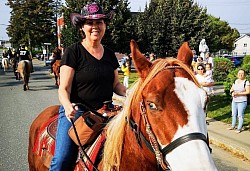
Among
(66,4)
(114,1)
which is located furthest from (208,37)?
(66,4)

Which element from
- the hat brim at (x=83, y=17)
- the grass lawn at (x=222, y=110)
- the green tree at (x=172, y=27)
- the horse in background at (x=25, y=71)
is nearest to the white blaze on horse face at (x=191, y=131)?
the hat brim at (x=83, y=17)

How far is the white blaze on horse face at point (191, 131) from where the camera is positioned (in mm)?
1493

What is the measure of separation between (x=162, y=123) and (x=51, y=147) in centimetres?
180

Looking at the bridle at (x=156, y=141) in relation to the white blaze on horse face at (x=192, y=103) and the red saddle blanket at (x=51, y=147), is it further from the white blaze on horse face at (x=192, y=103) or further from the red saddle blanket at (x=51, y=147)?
the red saddle blanket at (x=51, y=147)

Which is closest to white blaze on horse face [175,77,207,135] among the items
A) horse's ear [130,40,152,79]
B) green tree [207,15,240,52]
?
horse's ear [130,40,152,79]

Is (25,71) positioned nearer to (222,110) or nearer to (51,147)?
(222,110)

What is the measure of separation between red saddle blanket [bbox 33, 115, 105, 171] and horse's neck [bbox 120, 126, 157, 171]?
0.33 meters

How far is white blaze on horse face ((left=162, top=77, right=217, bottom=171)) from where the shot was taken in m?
1.49

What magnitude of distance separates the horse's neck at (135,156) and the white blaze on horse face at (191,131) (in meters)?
0.40

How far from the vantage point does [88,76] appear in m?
2.67

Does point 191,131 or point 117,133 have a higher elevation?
point 191,131

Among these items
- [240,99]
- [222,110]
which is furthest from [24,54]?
[240,99]

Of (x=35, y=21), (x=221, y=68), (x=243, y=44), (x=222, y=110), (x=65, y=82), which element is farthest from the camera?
(x=243, y=44)

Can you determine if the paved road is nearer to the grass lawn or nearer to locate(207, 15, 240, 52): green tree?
the grass lawn
